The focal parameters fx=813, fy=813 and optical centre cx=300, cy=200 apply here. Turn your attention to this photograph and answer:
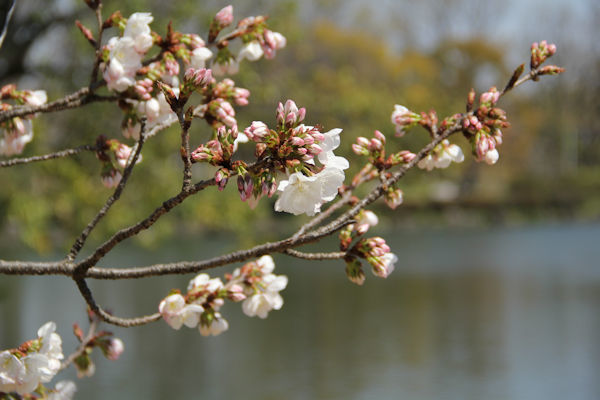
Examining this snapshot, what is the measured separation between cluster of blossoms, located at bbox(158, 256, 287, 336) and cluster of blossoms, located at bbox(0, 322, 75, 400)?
0.22 m

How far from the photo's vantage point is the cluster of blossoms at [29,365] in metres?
1.41

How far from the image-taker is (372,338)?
35.7 ft

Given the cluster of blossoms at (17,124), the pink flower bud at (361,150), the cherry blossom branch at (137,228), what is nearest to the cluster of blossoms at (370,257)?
the pink flower bud at (361,150)

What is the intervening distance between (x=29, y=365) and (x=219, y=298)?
0.37 meters

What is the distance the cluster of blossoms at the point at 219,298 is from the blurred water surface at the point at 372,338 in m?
6.78

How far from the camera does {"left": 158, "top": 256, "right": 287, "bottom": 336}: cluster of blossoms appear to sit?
1.54 m

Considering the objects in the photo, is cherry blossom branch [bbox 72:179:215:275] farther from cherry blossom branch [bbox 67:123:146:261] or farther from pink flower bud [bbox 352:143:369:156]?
pink flower bud [bbox 352:143:369:156]

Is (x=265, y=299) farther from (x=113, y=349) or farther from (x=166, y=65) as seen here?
(x=166, y=65)

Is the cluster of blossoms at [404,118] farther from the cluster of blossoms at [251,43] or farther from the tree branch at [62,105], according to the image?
the tree branch at [62,105]

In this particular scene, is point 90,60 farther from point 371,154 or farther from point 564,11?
point 564,11

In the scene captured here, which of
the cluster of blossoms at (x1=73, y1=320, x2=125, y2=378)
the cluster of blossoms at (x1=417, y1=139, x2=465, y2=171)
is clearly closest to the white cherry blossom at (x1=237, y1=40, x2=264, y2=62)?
the cluster of blossoms at (x1=417, y1=139, x2=465, y2=171)

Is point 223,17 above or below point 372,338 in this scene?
below

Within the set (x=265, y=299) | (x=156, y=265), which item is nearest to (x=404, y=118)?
(x=265, y=299)

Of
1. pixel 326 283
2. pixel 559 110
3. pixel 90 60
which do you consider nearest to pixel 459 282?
pixel 326 283
